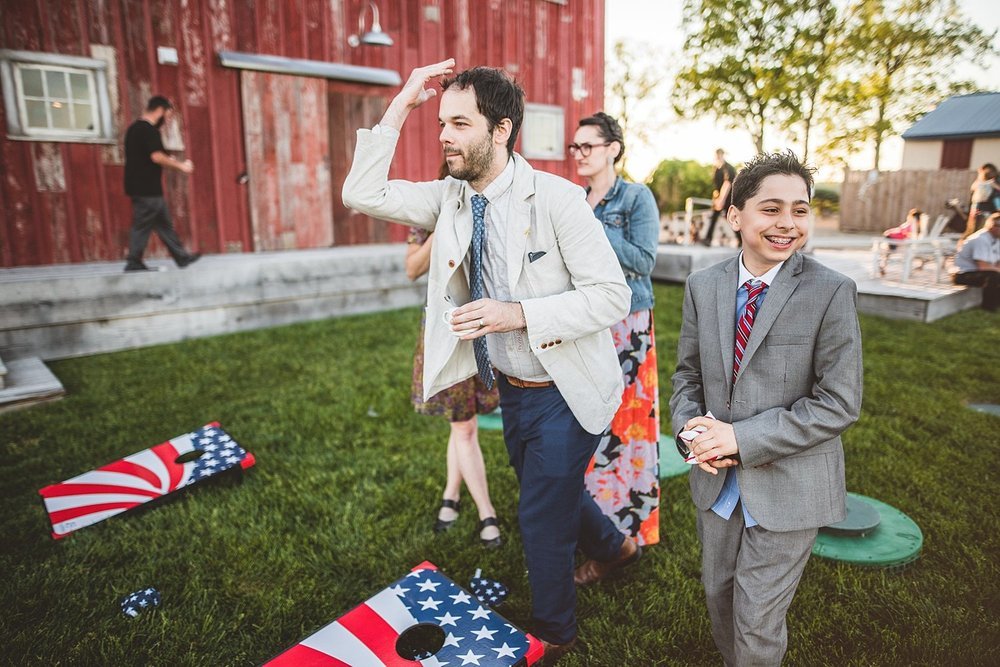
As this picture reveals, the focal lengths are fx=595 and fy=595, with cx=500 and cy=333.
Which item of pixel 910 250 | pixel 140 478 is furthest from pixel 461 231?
pixel 910 250

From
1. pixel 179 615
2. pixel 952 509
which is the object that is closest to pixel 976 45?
pixel 952 509

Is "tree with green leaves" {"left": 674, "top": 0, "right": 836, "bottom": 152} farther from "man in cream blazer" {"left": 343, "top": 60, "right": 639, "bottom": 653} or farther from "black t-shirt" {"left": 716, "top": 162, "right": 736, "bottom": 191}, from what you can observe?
"man in cream blazer" {"left": 343, "top": 60, "right": 639, "bottom": 653}

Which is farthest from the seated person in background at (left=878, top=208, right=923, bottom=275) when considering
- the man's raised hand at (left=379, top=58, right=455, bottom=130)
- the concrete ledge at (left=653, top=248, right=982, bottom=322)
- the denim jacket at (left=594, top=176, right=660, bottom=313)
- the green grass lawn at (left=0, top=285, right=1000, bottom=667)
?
the man's raised hand at (left=379, top=58, right=455, bottom=130)

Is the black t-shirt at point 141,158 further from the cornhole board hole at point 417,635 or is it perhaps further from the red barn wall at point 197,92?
the cornhole board hole at point 417,635

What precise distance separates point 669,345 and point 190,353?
222 inches

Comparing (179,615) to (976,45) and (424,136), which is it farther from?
(976,45)

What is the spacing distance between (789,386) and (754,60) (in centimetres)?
2382

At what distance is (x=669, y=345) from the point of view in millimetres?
7156

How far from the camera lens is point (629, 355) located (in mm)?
3039

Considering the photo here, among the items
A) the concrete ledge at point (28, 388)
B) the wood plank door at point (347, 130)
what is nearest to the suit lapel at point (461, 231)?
the concrete ledge at point (28, 388)

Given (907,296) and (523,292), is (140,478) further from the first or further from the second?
(907,296)

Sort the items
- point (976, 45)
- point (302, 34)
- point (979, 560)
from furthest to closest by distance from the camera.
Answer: point (976, 45) → point (302, 34) → point (979, 560)

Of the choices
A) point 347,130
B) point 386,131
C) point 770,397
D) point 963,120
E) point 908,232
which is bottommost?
point 770,397

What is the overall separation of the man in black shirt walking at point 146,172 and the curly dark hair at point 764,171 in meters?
7.22
